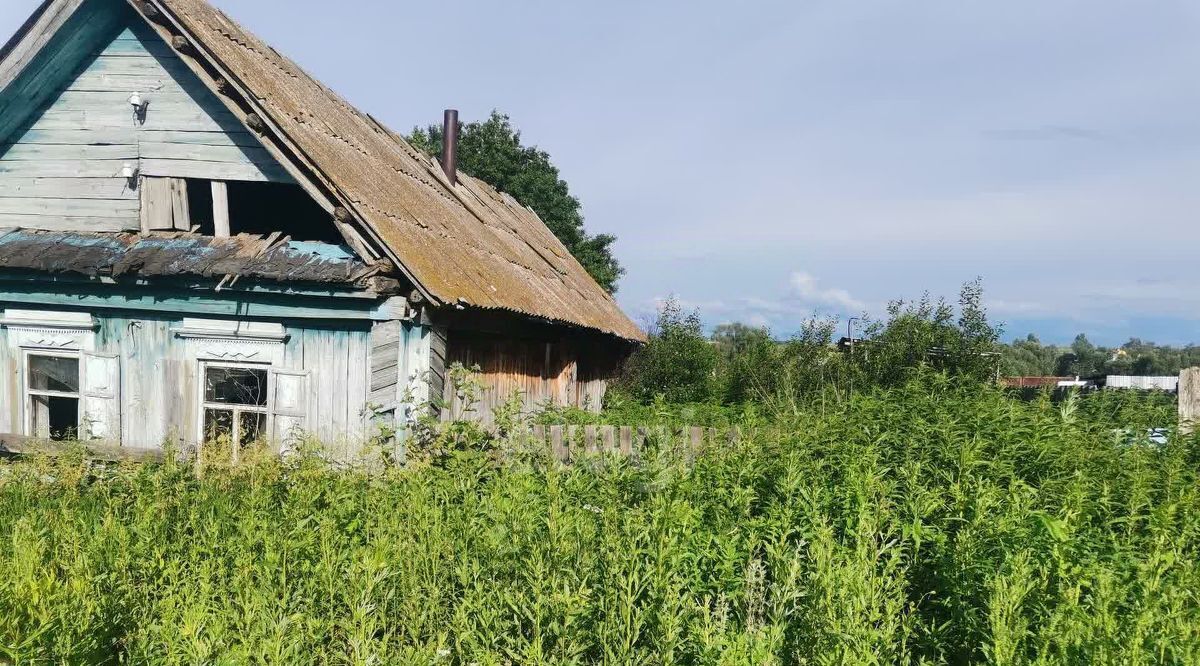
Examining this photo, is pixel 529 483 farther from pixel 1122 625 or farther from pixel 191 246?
pixel 191 246

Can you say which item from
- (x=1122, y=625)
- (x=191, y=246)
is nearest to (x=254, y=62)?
(x=191, y=246)

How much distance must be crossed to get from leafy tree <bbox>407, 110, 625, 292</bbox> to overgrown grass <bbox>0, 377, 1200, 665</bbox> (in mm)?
28094

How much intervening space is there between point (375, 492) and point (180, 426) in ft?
14.2

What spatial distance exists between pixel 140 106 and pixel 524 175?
24813 mm

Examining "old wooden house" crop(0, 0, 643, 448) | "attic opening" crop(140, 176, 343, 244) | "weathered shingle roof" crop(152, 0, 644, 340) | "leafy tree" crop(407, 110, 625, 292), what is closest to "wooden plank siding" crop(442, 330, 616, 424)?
"old wooden house" crop(0, 0, 643, 448)

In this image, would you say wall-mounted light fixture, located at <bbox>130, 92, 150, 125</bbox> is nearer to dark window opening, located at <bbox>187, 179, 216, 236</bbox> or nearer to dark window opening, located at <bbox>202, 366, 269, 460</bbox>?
dark window opening, located at <bbox>187, 179, 216, 236</bbox>

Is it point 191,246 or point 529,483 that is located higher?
point 191,246

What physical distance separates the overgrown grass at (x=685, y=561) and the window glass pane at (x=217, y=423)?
2509 mm

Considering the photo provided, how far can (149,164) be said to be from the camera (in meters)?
9.42

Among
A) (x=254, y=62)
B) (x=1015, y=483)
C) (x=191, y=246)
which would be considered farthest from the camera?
(x=254, y=62)

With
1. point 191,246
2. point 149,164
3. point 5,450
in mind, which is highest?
point 149,164

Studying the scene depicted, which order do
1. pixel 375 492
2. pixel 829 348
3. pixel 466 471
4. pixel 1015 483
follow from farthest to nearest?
pixel 829 348 → pixel 466 471 → pixel 375 492 → pixel 1015 483

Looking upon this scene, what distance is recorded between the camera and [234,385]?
9.15 m

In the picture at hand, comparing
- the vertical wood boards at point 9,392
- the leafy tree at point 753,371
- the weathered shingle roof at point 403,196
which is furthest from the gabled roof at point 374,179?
the leafy tree at point 753,371
